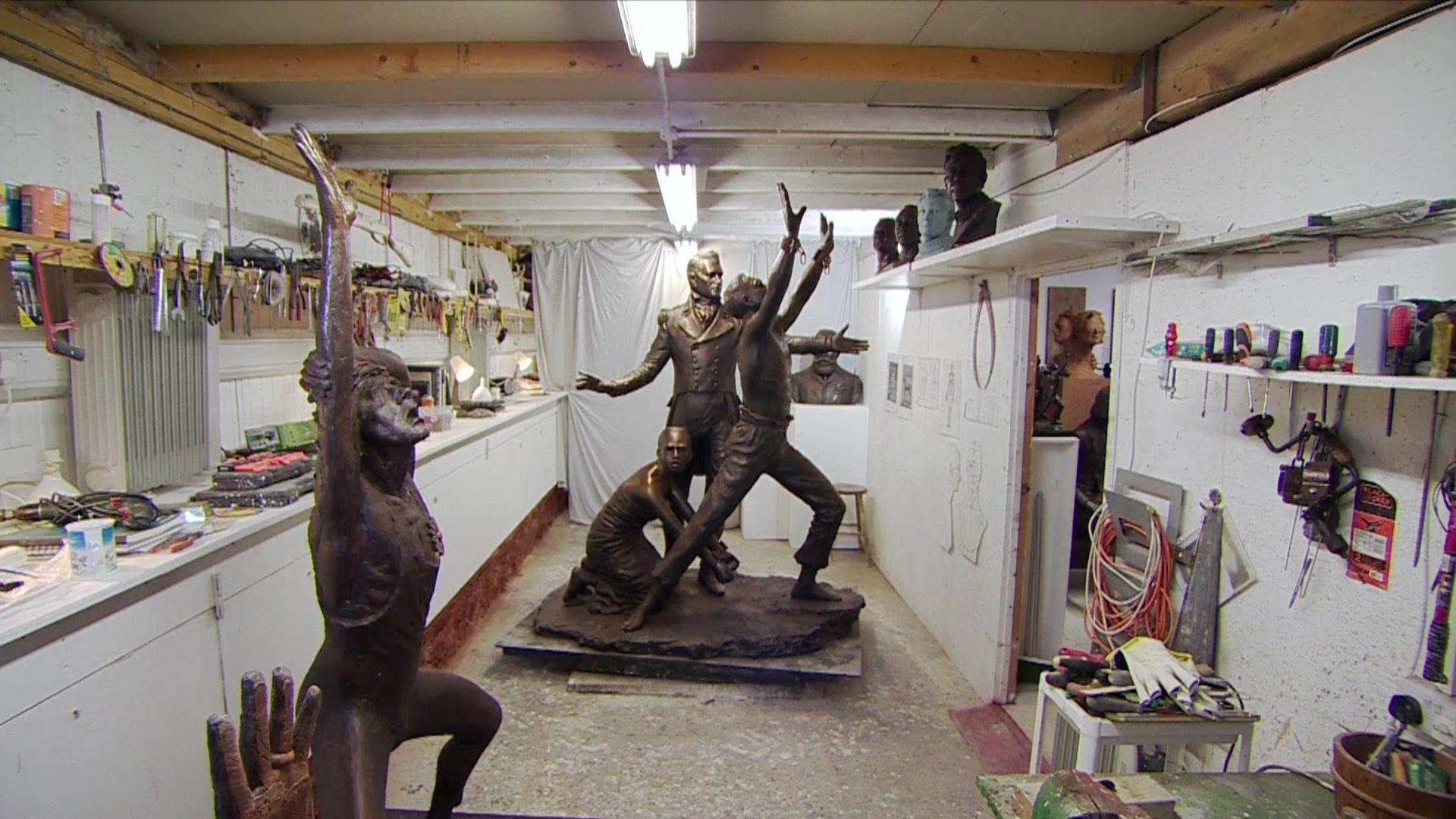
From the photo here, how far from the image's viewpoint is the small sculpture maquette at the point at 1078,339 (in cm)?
554

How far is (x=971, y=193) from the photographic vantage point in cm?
318

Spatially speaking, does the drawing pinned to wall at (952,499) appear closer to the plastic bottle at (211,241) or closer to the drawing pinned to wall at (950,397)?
the drawing pinned to wall at (950,397)

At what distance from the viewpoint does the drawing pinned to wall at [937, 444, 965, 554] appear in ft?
12.2

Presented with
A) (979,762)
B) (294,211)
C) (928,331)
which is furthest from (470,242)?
(979,762)

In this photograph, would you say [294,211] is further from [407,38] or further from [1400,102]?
[1400,102]

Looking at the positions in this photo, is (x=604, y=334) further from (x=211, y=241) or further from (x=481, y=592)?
(x=211, y=241)

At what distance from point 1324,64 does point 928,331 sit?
2.55 meters

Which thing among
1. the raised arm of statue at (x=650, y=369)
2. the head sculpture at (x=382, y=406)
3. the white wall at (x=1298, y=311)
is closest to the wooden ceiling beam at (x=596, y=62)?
the white wall at (x=1298, y=311)

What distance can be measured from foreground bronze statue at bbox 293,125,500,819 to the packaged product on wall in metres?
1.06

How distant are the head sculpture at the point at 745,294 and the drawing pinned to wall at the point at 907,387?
1.40 metres

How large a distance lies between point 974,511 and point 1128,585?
1.19 metres

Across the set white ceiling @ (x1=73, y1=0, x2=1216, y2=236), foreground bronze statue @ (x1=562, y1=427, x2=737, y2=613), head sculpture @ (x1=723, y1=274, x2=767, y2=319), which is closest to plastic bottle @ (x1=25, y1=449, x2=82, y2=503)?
white ceiling @ (x1=73, y1=0, x2=1216, y2=236)

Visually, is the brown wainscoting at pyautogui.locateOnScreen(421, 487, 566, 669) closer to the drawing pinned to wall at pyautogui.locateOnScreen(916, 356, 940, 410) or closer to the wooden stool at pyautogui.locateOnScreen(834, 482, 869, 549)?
the wooden stool at pyautogui.locateOnScreen(834, 482, 869, 549)

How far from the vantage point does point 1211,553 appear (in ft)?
6.66
